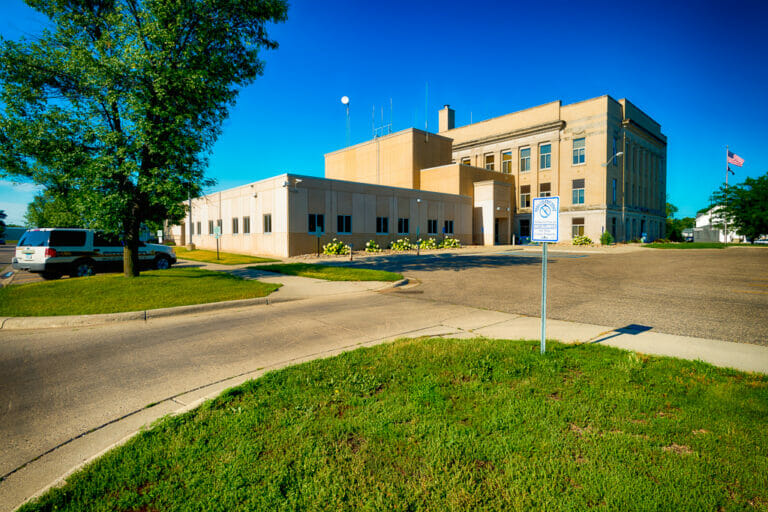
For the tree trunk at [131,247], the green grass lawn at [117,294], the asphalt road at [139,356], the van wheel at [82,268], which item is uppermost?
the tree trunk at [131,247]

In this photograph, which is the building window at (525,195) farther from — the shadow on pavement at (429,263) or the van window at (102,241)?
the van window at (102,241)

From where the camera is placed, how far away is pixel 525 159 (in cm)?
5069

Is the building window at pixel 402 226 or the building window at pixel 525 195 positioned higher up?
the building window at pixel 525 195

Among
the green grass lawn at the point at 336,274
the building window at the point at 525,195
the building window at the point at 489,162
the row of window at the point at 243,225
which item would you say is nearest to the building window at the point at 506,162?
the building window at the point at 489,162

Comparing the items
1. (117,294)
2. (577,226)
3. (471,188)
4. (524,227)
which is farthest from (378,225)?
(577,226)

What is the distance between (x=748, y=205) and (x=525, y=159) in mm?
26747

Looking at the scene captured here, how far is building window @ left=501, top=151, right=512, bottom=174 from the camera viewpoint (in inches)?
2063

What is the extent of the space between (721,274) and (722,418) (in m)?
17.0

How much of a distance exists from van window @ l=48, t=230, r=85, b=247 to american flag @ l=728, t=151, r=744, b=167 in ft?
223

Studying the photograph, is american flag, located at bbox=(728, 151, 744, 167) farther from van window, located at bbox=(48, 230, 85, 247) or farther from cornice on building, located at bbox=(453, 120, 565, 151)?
van window, located at bbox=(48, 230, 85, 247)

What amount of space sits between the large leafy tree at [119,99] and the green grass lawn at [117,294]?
179 centimetres

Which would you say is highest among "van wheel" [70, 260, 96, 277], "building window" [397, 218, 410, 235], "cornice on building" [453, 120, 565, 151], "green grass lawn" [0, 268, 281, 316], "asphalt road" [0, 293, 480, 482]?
"cornice on building" [453, 120, 565, 151]

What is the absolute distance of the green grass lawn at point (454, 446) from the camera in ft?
7.86

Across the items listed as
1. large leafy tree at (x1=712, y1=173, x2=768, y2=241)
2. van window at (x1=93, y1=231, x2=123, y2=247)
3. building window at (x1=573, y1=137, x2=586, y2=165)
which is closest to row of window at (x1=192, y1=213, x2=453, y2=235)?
van window at (x1=93, y1=231, x2=123, y2=247)
